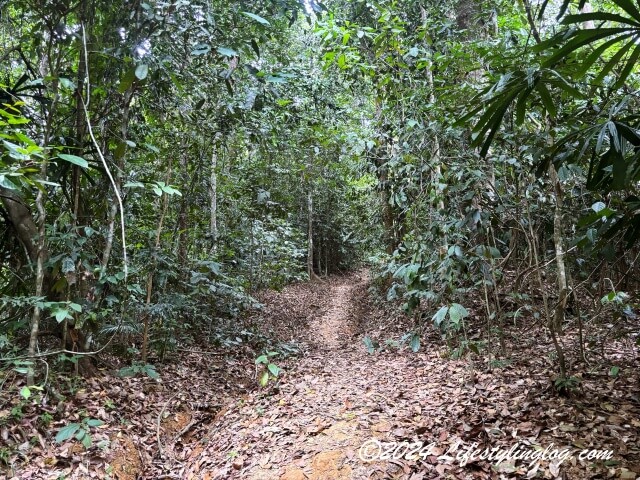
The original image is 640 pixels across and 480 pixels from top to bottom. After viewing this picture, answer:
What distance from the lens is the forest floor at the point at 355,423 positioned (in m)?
2.65

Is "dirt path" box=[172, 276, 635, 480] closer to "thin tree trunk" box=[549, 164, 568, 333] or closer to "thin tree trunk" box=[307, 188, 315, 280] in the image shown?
"thin tree trunk" box=[549, 164, 568, 333]

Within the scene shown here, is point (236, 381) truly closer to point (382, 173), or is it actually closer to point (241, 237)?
point (241, 237)

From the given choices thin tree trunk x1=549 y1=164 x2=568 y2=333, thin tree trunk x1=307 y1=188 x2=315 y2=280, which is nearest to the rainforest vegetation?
thin tree trunk x1=549 y1=164 x2=568 y2=333

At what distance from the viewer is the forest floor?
2646 millimetres

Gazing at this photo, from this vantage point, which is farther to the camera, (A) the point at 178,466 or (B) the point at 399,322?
(B) the point at 399,322

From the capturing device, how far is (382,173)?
7.99 metres

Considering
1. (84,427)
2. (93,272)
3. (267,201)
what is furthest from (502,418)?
(267,201)

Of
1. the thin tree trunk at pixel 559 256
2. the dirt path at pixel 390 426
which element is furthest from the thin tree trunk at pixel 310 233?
the thin tree trunk at pixel 559 256

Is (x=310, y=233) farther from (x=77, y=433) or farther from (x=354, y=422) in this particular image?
(x=77, y=433)

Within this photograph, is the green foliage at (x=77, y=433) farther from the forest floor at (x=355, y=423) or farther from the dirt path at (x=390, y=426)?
the dirt path at (x=390, y=426)

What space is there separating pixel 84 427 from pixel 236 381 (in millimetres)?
2464

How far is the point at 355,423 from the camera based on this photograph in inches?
142

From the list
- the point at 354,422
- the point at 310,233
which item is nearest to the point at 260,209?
the point at 354,422

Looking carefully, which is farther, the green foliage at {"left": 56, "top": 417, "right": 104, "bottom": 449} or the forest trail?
the green foliage at {"left": 56, "top": 417, "right": 104, "bottom": 449}
